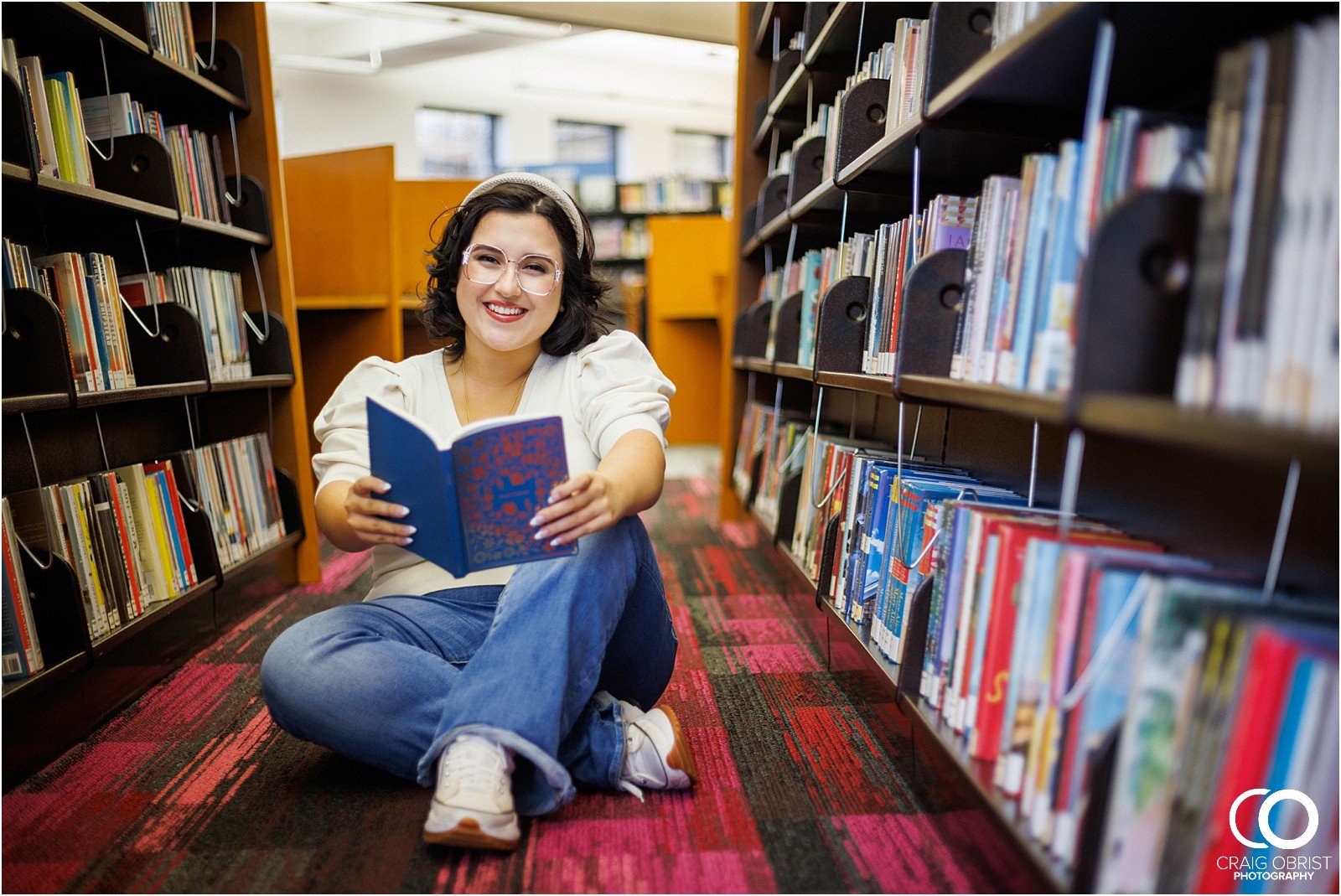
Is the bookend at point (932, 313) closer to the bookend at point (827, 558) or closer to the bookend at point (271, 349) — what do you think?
the bookend at point (827, 558)

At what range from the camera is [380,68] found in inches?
250

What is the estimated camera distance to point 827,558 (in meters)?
1.46

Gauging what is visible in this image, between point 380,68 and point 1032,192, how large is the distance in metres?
6.60

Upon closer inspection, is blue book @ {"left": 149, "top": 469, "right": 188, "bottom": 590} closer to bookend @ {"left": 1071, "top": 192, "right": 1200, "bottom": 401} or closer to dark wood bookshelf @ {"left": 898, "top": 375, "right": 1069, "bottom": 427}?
dark wood bookshelf @ {"left": 898, "top": 375, "right": 1069, "bottom": 427}

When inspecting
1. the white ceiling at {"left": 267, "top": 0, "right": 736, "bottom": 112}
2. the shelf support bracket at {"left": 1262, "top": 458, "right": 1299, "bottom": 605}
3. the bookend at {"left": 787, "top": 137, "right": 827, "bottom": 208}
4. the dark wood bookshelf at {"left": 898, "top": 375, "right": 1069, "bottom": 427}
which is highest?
the white ceiling at {"left": 267, "top": 0, "right": 736, "bottom": 112}

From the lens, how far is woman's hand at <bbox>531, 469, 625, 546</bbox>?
951 millimetres

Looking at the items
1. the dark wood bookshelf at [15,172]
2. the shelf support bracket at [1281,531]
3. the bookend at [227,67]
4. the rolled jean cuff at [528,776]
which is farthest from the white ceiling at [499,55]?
the shelf support bracket at [1281,531]

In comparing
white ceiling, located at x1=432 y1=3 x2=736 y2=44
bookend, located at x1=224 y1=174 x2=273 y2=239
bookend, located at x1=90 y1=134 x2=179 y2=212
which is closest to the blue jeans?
bookend, located at x1=90 y1=134 x2=179 y2=212

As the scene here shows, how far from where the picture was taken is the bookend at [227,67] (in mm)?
2035

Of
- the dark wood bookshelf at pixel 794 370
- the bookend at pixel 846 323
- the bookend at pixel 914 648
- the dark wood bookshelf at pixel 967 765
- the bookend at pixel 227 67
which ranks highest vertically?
the bookend at pixel 227 67

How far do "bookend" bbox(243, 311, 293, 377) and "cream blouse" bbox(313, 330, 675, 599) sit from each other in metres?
1.05

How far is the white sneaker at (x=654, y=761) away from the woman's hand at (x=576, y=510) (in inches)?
12.5

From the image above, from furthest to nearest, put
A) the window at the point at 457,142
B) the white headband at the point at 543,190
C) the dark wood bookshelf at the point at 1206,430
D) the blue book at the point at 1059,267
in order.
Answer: the window at the point at 457,142
the white headband at the point at 543,190
the blue book at the point at 1059,267
the dark wood bookshelf at the point at 1206,430

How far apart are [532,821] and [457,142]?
22.9 feet
